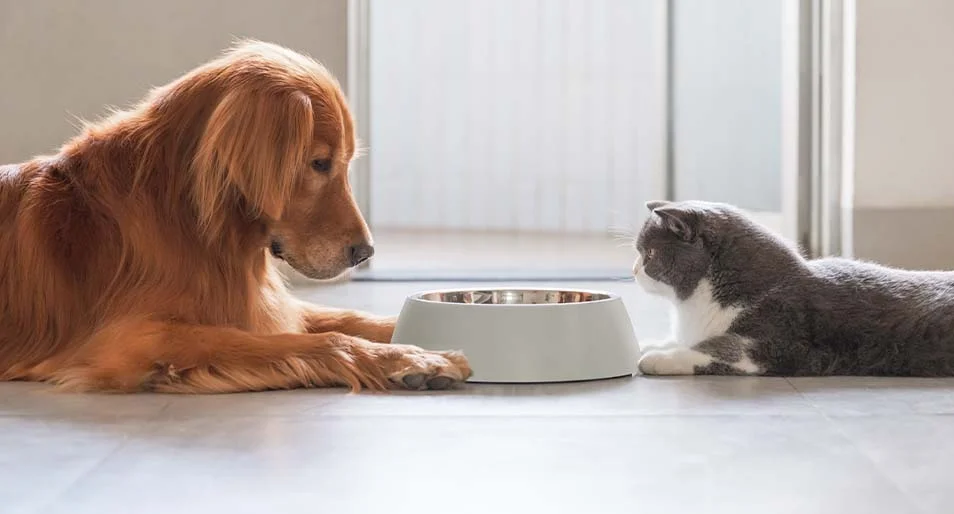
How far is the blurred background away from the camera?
144 inches

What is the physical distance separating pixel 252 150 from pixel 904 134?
2515mm

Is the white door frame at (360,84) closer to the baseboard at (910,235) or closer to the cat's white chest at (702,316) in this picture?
the baseboard at (910,235)

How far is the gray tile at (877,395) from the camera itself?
1640mm

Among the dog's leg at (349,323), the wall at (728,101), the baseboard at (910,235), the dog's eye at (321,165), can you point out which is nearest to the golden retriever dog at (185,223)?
the dog's eye at (321,165)

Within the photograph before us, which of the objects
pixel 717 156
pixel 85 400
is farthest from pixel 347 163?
pixel 717 156

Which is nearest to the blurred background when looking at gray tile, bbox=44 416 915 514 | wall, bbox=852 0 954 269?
wall, bbox=852 0 954 269

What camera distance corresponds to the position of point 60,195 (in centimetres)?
198

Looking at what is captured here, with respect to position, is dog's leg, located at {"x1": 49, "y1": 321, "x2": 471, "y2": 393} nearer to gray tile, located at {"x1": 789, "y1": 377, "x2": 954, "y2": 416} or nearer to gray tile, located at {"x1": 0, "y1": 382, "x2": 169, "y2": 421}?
gray tile, located at {"x1": 0, "y1": 382, "x2": 169, "y2": 421}

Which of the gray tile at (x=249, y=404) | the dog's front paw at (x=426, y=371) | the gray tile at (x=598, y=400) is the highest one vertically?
the dog's front paw at (x=426, y=371)

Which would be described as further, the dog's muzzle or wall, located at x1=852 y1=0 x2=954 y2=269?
wall, located at x1=852 y1=0 x2=954 y2=269

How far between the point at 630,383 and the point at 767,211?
2.55m

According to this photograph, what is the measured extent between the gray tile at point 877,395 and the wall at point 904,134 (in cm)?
185

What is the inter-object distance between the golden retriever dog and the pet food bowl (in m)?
0.07

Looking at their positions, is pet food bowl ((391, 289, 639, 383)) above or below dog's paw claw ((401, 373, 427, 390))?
above
